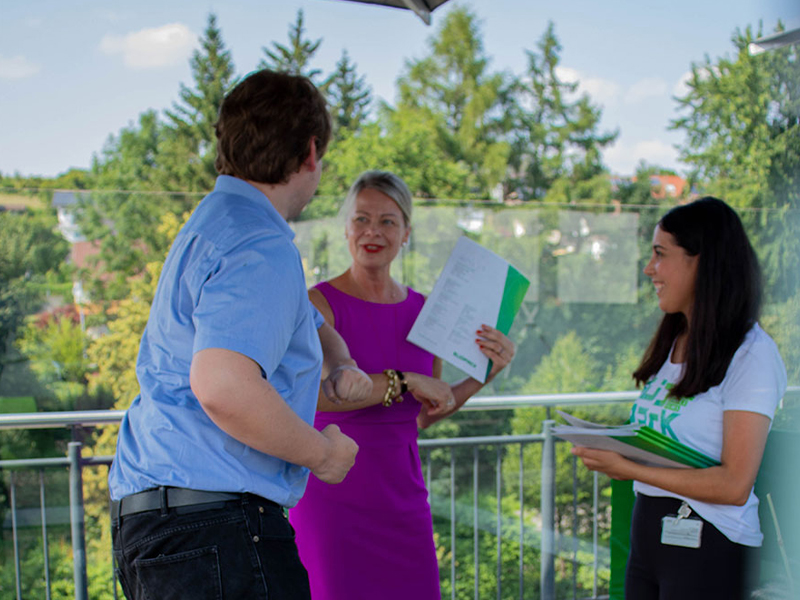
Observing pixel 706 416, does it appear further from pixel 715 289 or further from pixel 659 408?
pixel 715 289

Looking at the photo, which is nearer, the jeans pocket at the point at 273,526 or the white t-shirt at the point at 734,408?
the jeans pocket at the point at 273,526

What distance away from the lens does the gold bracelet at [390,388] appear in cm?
173

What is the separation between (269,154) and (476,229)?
5518mm

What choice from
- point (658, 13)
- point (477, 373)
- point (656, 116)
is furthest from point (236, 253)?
point (658, 13)

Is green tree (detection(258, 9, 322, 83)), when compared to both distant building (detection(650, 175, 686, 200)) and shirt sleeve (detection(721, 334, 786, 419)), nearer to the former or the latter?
distant building (detection(650, 175, 686, 200))

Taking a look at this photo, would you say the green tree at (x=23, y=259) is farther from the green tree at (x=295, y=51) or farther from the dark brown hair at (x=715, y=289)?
the green tree at (x=295, y=51)

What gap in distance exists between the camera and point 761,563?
1.48 m

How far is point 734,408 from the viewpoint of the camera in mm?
1409

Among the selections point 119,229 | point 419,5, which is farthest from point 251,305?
point 119,229

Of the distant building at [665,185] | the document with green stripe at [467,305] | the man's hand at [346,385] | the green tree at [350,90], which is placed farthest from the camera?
the green tree at [350,90]

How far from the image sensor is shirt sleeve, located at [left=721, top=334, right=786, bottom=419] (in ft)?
4.57

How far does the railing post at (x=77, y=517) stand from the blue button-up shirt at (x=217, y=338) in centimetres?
170

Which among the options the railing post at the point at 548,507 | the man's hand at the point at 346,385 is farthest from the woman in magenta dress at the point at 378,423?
the railing post at the point at 548,507

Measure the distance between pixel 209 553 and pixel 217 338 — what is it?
1.03ft
